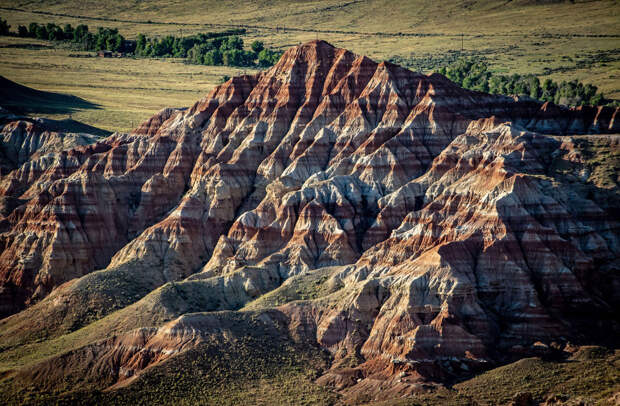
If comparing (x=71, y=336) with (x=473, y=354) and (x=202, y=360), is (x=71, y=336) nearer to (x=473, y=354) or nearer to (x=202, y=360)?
(x=202, y=360)

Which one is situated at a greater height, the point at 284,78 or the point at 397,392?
the point at 284,78

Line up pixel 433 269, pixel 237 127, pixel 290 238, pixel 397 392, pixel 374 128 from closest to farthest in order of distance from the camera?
pixel 397 392 → pixel 433 269 → pixel 290 238 → pixel 374 128 → pixel 237 127

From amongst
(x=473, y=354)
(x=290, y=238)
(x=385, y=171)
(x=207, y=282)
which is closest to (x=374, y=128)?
(x=385, y=171)

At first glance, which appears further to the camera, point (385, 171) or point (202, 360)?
point (385, 171)

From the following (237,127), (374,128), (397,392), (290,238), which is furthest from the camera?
(237,127)

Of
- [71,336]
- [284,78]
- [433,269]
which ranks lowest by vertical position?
[71,336]

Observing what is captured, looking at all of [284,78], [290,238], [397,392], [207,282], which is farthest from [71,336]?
[284,78]

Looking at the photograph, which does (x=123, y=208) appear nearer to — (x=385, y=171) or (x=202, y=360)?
(x=385, y=171)
